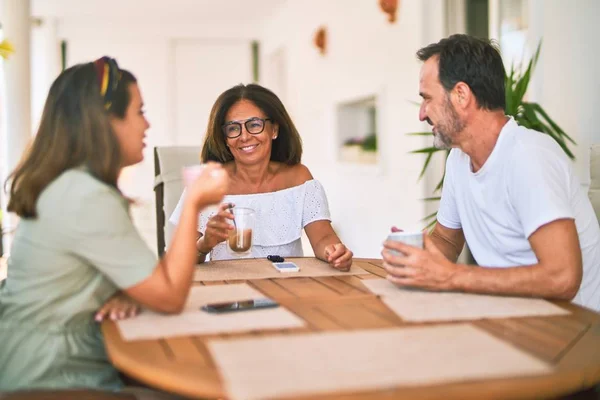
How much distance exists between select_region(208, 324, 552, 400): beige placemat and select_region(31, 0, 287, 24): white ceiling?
7.59m

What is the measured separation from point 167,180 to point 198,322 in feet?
6.40

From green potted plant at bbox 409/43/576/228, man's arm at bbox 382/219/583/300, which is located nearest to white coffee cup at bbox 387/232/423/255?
man's arm at bbox 382/219/583/300

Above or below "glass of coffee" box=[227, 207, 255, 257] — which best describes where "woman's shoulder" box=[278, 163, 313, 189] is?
above

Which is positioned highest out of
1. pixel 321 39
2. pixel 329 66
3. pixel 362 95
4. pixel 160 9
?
pixel 160 9

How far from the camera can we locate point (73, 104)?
1.40 m

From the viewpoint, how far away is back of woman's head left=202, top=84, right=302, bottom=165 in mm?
2580

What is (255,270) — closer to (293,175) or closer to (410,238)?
(410,238)

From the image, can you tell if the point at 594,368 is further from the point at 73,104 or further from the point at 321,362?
the point at 73,104

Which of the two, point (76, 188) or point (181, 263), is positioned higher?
point (76, 188)

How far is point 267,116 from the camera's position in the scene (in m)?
2.60

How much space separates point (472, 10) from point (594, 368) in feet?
12.0

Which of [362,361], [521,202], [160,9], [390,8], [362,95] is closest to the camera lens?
[362,361]

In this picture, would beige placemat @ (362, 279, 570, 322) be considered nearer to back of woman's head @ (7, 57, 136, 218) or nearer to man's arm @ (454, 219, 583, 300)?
man's arm @ (454, 219, 583, 300)

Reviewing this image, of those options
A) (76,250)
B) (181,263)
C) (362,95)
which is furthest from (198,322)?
(362,95)
